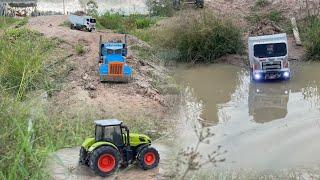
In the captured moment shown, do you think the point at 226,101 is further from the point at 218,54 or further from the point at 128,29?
the point at 128,29

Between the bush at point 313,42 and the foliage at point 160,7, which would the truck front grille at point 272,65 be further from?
the foliage at point 160,7

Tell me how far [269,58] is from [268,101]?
2.97 metres

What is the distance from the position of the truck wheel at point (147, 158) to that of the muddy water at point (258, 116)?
175 cm

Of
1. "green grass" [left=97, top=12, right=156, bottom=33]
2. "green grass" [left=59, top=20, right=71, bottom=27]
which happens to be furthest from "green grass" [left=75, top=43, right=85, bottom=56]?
"green grass" [left=97, top=12, right=156, bottom=33]

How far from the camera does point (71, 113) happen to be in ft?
45.1

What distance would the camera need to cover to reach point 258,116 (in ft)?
51.4

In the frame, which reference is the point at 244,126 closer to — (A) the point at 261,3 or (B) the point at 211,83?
(B) the point at 211,83

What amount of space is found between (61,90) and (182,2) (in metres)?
17.6

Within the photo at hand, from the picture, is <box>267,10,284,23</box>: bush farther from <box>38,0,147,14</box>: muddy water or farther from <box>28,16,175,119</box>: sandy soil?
<box>38,0,147,14</box>: muddy water

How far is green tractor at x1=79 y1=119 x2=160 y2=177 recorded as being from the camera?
963 cm

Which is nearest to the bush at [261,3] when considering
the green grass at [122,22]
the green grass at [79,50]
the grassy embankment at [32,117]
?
the green grass at [122,22]

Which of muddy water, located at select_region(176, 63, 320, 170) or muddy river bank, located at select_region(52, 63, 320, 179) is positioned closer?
muddy river bank, located at select_region(52, 63, 320, 179)

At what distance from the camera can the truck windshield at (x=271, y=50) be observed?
20.3 m

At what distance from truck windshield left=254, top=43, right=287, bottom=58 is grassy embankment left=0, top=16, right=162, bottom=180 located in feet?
21.2
